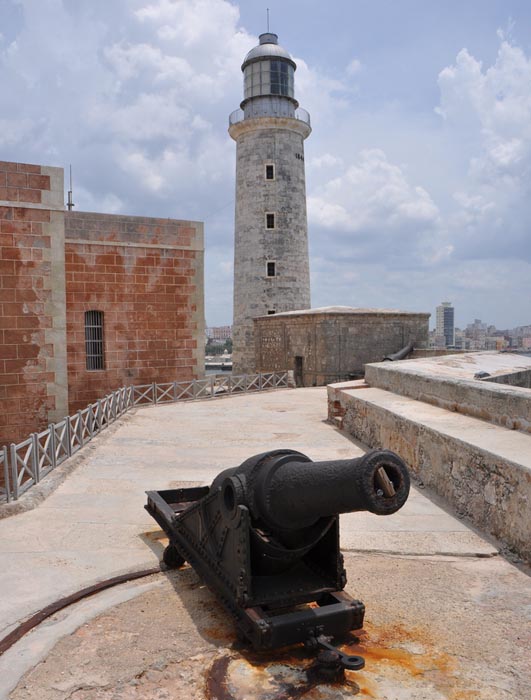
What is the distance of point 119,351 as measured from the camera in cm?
1432

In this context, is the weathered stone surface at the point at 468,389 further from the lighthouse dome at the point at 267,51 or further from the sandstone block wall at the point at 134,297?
the lighthouse dome at the point at 267,51

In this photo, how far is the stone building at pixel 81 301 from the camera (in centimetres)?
1030

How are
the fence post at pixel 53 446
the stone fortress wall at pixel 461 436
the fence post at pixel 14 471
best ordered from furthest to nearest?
the fence post at pixel 53 446, the fence post at pixel 14 471, the stone fortress wall at pixel 461 436

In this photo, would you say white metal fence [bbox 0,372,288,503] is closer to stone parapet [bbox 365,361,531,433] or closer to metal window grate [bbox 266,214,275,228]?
stone parapet [bbox 365,361,531,433]

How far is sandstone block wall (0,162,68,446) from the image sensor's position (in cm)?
1024

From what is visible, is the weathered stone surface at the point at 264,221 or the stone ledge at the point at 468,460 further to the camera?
the weathered stone surface at the point at 264,221

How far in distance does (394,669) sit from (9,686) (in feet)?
6.35

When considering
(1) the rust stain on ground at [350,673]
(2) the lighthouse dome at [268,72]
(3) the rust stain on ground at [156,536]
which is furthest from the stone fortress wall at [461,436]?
(2) the lighthouse dome at [268,72]

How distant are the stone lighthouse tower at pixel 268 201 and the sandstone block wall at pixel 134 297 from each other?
380 inches

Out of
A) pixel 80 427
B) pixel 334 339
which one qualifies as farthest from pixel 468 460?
pixel 334 339

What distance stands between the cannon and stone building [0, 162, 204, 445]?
7.65 meters

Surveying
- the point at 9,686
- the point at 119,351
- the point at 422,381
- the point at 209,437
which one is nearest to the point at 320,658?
the point at 9,686

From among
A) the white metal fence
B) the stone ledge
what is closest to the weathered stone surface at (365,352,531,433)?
the stone ledge

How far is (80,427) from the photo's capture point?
8.65 metres
